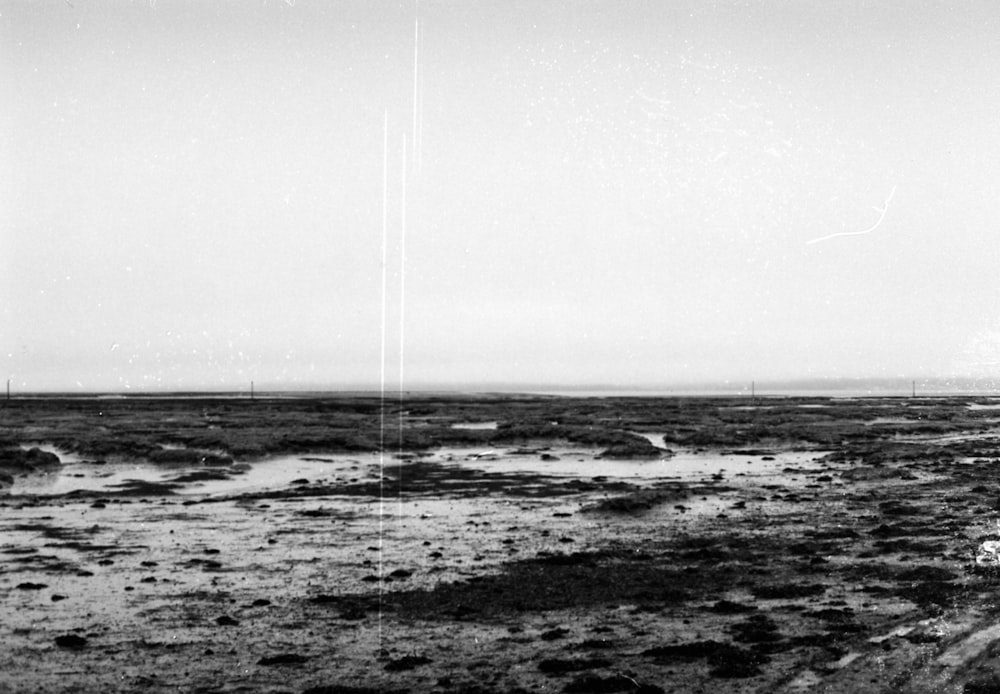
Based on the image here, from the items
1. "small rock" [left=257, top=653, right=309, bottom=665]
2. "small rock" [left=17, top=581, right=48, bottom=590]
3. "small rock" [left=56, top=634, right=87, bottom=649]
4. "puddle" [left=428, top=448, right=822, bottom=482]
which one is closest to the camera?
"small rock" [left=257, top=653, right=309, bottom=665]

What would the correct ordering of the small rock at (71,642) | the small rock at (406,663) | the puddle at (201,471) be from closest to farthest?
the small rock at (406,663) → the small rock at (71,642) → the puddle at (201,471)

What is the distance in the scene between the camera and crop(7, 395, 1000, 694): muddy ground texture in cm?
1013

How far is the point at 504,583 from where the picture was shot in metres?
14.8

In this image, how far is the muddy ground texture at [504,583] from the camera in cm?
1013

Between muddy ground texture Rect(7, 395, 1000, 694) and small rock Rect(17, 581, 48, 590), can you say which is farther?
small rock Rect(17, 581, 48, 590)

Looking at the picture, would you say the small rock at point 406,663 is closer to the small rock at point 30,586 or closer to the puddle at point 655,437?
the small rock at point 30,586

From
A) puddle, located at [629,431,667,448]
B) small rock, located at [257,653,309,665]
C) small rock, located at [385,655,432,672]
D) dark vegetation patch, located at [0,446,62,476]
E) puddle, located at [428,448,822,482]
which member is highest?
small rock, located at [385,655,432,672]

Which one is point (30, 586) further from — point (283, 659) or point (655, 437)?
point (655, 437)

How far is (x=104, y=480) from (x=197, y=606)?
784 inches

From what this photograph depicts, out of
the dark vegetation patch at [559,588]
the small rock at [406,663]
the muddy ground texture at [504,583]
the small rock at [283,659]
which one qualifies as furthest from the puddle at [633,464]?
the small rock at [283,659]

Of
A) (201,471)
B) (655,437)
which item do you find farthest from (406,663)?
(655,437)

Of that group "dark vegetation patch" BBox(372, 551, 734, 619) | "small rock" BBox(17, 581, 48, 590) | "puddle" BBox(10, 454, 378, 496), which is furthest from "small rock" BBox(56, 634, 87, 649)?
"puddle" BBox(10, 454, 378, 496)

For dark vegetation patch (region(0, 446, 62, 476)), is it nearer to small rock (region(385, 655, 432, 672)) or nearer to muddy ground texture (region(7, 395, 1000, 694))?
muddy ground texture (region(7, 395, 1000, 694))

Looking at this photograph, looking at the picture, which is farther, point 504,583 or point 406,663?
point 504,583
